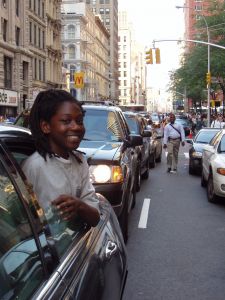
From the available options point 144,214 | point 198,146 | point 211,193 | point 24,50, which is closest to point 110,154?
point 144,214

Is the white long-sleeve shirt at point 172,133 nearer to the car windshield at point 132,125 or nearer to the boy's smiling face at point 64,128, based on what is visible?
the car windshield at point 132,125

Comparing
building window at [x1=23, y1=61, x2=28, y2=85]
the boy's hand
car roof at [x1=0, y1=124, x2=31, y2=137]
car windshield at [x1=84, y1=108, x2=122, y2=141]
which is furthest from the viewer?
building window at [x1=23, y1=61, x2=28, y2=85]

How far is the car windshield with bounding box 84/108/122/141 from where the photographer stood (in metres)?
8.54

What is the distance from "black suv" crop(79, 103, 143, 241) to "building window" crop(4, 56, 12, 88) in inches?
1519

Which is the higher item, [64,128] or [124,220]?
[64,128]

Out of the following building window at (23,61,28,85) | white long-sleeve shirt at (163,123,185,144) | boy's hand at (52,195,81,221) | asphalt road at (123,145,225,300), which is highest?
building window at (23,61,28,85)

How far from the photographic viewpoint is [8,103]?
44.6 meters

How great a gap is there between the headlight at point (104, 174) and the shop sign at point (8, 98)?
36.9 m

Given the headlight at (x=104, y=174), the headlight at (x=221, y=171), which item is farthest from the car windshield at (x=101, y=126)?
the headlight at (x=221, y=171)

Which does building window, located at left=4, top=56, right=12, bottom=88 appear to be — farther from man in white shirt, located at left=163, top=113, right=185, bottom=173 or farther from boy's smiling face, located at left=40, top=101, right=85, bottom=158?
boy's smiling face, located at left=40, top=101, right=85, bottom=158

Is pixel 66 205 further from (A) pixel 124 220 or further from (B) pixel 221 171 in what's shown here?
(B) pixel 221 171

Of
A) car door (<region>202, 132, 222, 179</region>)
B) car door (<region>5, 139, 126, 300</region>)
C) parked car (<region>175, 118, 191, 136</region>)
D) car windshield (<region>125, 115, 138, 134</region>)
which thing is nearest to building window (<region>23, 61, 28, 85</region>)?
parked car (<region>175, 118, 191, 136</region>)

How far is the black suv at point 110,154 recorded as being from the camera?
6754 mm

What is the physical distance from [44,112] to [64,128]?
16cm
